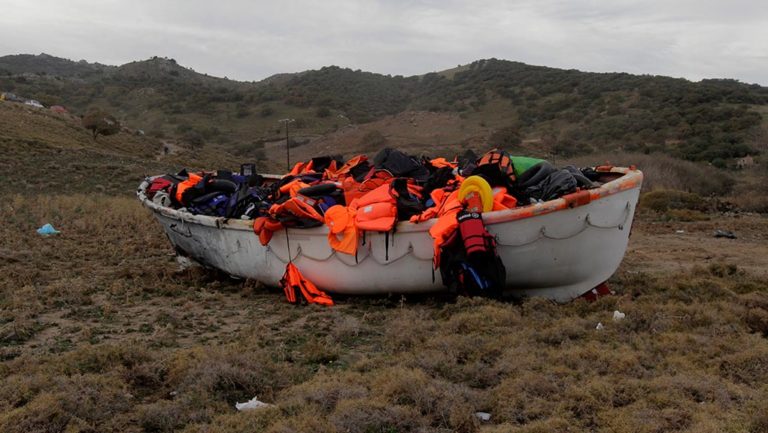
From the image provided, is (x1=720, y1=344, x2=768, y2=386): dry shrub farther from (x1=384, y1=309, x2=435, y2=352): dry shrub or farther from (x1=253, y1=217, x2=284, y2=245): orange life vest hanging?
(x1=253, y1=217, x2=284, y2=245): orange life vest hanging

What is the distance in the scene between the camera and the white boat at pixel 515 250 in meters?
5.15

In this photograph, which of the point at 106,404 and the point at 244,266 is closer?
the point at 106,404

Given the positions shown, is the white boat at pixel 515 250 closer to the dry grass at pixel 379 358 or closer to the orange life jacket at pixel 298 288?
the orange life jacket at pixel 298 288

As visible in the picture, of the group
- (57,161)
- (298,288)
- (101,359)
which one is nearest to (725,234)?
(298,288)

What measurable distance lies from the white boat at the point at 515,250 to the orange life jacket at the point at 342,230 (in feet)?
0.35

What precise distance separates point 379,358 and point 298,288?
215cm

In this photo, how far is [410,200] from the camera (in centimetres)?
584

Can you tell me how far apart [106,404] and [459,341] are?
2229mm

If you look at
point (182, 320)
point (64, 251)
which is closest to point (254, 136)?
point (64, 251)

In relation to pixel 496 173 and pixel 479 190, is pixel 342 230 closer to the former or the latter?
pixel 479 190

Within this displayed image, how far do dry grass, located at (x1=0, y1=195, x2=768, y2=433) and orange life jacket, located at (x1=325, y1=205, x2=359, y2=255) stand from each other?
584mm

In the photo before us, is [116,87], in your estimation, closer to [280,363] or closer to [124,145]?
[124,145]

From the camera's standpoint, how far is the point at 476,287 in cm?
512

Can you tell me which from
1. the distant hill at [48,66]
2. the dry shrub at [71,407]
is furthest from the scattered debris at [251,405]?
the distant hill at [48,66]
